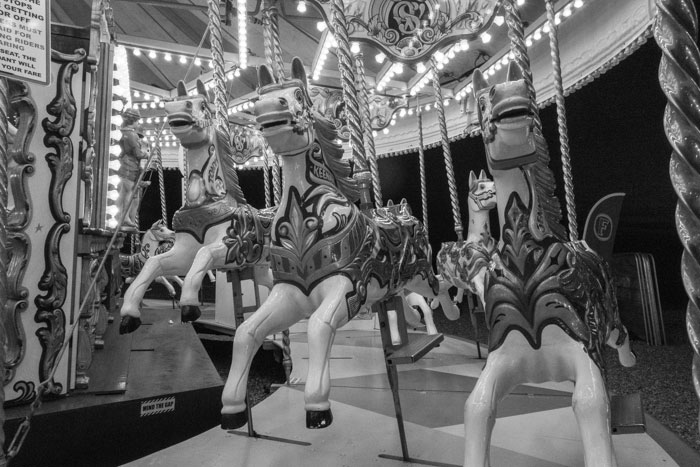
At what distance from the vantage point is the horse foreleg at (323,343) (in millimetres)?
1298

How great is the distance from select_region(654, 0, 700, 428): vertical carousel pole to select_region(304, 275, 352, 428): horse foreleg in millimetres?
876

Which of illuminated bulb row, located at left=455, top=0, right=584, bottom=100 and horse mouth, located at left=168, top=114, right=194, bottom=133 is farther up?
illuminated bulb row, located at left=455, top=0, right=584, bottom=100

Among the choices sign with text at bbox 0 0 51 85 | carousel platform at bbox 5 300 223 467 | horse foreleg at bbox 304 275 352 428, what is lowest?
carousel platform at bbox 5 300 223 467

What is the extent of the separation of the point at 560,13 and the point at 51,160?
14.1ft

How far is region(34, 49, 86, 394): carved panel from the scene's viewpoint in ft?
6.92

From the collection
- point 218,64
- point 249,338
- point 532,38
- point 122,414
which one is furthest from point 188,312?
point 532,38

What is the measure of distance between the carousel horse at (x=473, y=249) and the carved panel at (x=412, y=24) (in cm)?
125

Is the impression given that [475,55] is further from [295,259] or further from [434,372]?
[295,259]

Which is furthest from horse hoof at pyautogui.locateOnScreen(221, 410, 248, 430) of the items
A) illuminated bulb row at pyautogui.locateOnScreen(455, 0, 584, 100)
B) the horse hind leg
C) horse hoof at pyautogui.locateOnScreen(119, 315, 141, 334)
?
illuminated bulb row at pyautogui.locateOnScreen(455, 0, 584, 100)

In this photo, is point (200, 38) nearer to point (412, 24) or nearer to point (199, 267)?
point (412, 24)

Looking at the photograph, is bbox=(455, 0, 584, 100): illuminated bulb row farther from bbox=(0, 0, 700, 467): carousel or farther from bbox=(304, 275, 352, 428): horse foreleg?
bbox=(304, 275, 352, 428): horse foreleg

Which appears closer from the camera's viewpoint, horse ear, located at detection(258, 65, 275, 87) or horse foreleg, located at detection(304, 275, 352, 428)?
horse foreleg, located at detection(304, 275, 352, 428)

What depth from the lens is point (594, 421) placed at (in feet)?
3.61

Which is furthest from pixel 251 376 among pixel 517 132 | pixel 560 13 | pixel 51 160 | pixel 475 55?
pixel 475 55
